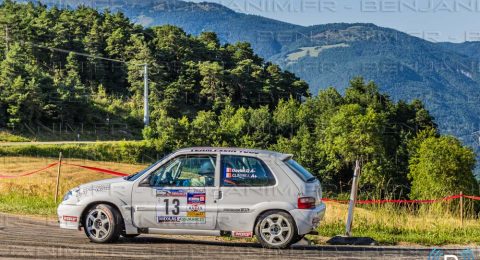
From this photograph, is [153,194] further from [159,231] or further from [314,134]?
[314,134]

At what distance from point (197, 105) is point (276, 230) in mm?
92940

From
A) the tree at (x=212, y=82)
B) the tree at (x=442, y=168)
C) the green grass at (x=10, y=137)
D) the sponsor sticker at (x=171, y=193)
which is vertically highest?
the tree at (x=212, y=82)

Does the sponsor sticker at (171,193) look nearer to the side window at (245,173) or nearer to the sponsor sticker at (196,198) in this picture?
the sponsor sticker at (196,198)

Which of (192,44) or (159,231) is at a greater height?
(192,44)

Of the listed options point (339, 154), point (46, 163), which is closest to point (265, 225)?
point (46, 163)

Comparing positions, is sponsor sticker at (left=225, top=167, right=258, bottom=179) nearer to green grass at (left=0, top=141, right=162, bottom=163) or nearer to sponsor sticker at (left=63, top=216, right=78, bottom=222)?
sponsor sticker at (left=63, top=216, right=78, bottom=222)

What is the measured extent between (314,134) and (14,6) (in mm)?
54336

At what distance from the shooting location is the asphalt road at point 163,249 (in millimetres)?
10148

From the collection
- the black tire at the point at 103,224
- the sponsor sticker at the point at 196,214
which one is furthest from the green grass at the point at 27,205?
the sponsor sticker at the point at 196,214

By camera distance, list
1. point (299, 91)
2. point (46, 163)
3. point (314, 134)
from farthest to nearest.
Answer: point (299, 91)
point (314, 134)
point (46, 163)

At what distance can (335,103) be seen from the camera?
103938 millimetres

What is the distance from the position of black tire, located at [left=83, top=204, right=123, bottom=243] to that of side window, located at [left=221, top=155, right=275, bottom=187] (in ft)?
6.65

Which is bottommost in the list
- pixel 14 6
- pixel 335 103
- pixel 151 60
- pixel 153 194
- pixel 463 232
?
pixel 463 232

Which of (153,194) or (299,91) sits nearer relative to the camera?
(153,194)
